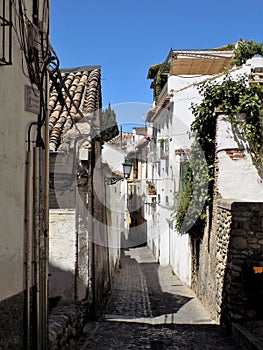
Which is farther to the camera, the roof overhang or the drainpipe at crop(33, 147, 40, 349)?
the roof overhang

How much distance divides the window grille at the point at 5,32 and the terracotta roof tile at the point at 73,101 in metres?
2.41

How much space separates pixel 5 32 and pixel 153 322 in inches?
307

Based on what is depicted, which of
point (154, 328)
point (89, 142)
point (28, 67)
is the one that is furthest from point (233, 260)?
point (28, 67)

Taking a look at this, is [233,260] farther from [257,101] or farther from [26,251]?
[26,251]

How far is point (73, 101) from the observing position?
773 cm

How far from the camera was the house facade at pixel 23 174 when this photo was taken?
4.38m

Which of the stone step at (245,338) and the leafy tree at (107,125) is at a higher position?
the leafy tree at (107,125)

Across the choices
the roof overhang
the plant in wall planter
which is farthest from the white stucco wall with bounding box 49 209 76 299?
the plant in wall planter

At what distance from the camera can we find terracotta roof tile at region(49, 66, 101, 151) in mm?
8337

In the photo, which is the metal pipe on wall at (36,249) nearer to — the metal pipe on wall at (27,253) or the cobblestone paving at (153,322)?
the metal pipe on wall at (27,253)

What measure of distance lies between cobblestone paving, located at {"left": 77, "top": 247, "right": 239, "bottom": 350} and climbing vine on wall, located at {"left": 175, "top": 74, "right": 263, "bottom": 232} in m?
2.77

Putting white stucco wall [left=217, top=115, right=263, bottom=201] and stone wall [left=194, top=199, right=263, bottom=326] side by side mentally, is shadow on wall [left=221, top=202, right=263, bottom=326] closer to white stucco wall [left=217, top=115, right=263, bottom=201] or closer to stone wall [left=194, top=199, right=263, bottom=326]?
stone wall [left=194, top=199, right=263, bottom=326]

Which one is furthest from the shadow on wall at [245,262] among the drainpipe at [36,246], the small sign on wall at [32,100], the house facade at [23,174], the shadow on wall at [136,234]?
the shadow on wall at [136,234]

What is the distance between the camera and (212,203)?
11117 millimetres
